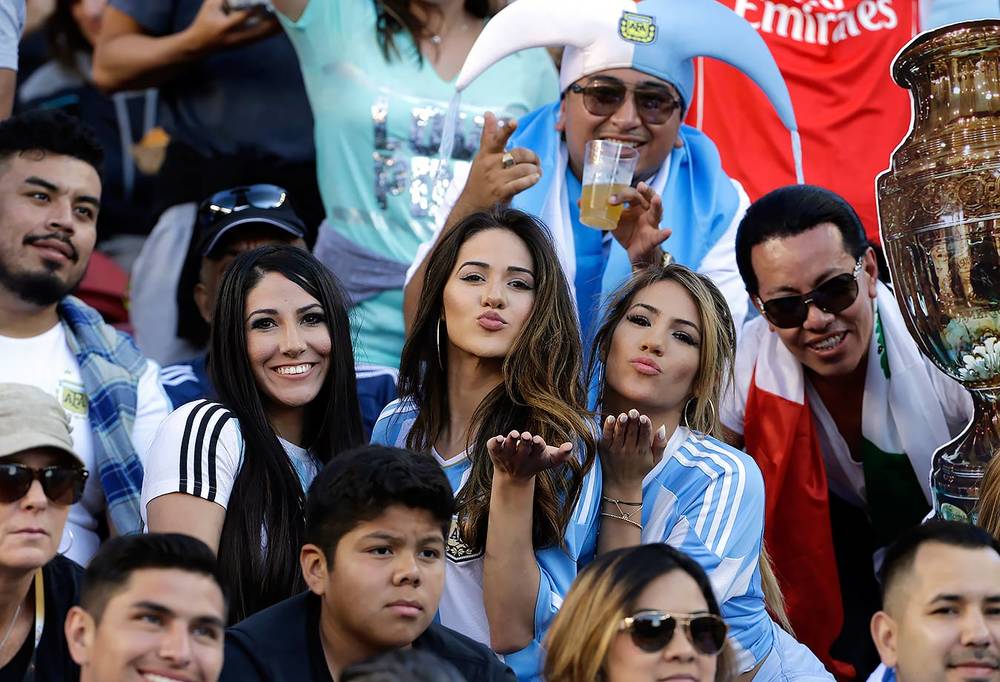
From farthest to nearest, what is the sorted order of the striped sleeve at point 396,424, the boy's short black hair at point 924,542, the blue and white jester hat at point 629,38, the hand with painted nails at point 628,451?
the blue and white jester hat at point 629,38 → the striped sleeve at point 396,424 → the hand with painted nails at point 628,451 → the boy's short black hair at point 924,542

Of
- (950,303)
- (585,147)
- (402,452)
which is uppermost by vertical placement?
(585,147)

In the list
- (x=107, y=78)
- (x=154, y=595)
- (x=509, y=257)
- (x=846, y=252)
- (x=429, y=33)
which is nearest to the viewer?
(x=154, y=595)

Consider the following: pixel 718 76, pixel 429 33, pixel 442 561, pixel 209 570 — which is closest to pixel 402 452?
pixel 442 561

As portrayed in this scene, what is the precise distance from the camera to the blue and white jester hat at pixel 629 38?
4.58m

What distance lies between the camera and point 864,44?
19.1ft

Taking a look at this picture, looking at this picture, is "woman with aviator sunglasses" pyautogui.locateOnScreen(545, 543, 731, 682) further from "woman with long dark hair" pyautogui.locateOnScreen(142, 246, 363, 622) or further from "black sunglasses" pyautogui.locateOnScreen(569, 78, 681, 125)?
"black sunglasses" pyautogui.locateOnScreen(569, 78, 681, 125)

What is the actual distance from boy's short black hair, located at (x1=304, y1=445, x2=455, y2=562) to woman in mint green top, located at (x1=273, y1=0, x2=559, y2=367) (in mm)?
1986

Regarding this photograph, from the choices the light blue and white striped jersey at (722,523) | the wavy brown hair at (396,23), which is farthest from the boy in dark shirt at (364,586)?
the wavy brown hair at (396,23)

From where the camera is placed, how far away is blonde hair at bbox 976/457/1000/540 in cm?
374

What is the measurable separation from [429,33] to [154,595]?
295 centimetres

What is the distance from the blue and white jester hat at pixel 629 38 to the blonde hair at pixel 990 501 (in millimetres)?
1391

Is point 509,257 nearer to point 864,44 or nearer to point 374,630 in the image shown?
point 374,630

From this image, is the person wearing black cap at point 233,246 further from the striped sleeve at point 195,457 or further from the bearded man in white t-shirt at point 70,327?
the striped sleeve at point 195,457

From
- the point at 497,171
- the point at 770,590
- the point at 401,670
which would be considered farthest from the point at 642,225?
the point at 401,670
